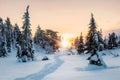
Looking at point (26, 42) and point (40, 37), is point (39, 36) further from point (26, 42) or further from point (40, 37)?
point (26, 42)

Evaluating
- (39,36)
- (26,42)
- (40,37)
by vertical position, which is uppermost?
(39,36)

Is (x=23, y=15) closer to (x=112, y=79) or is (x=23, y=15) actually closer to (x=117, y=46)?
(x=112, y=79)

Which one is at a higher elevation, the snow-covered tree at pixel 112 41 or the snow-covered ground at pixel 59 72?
the snow-covered tree at pixel 112 41

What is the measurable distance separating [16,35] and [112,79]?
73.6m

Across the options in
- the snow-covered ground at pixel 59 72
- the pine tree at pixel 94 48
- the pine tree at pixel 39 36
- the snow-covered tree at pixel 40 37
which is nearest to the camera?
the snow-covered ground at pixel 59 72

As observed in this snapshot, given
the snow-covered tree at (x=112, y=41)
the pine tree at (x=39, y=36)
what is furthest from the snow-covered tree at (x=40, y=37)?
the snow-covered tree at (x=112, y=41)

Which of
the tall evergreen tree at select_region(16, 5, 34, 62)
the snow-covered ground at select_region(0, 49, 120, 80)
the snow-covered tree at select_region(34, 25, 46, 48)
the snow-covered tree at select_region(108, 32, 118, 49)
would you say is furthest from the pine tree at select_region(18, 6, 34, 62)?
the snow-covered tree at select_region(34, 25, 46, 48)

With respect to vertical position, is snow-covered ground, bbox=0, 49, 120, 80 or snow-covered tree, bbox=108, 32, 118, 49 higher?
snow-covered tree, bbox=108, 32, 118, 49

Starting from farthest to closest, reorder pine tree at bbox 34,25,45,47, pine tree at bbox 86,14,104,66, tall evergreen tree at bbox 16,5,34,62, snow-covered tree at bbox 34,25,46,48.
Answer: pine tree at bbox 34,25,45,47
snow-covered tree at bbox 34,25,46,48
tall evergreen tree at bbox 16,5,34,62
pine tree at bbox 86,14,104,66

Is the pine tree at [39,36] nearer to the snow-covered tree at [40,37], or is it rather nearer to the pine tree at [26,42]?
the snow-covered tree at [40,37]

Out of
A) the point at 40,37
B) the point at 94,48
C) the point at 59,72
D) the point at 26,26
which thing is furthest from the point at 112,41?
the point at 59,72

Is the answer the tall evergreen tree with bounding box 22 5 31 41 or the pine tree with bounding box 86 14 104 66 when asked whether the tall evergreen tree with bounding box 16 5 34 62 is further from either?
the pine tree with bounding box 86 14 104 66

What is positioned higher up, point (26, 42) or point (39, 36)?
point (39, 36)

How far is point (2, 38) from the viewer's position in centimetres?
7112
